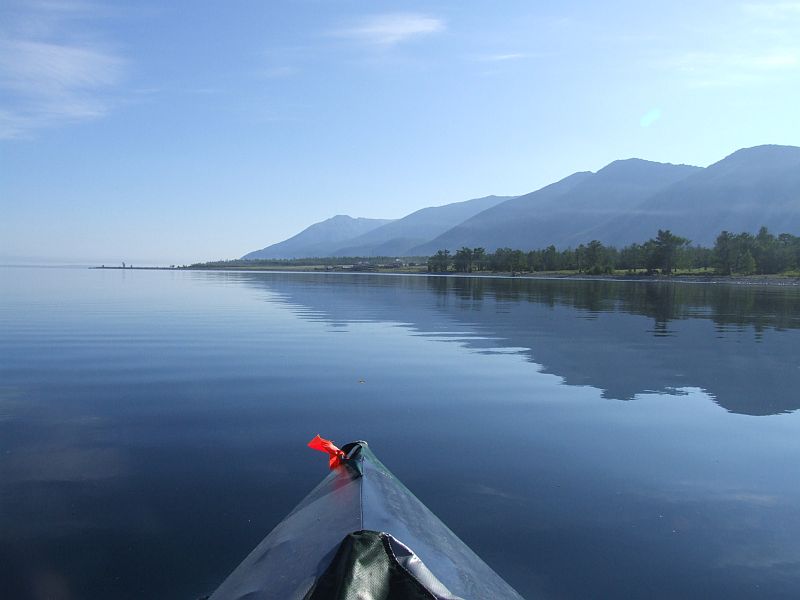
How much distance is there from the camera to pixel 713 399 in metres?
15.1

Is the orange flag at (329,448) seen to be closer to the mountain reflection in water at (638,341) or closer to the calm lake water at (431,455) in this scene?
the calm lake water at (431,455)

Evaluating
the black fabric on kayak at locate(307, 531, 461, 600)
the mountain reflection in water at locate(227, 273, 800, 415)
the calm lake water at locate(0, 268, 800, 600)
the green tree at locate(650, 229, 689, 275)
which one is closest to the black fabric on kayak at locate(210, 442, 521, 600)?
the black fabric on kayak at locate(307, 531, 461, 600)

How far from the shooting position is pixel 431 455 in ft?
34.1

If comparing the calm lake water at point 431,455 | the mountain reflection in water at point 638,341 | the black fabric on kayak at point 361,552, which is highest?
the black fabric on kayak at point 361,552

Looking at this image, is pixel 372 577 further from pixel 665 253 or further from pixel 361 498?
pixel 665 253

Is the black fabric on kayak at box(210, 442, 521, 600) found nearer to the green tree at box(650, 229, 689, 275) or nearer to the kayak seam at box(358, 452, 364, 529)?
the kayak seam at box(358, 452, 364, 529)

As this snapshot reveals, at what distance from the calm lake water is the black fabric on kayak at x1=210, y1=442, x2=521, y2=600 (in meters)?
1.52

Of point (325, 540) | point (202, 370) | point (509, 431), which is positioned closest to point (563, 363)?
point (509, 431)

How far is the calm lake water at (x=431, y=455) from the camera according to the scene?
22.4 feet

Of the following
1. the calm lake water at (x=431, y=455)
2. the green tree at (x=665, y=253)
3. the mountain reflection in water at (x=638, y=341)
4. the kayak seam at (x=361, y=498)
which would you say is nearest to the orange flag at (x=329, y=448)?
the kayak seam at (x=361, y=498)

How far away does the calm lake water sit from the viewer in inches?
269

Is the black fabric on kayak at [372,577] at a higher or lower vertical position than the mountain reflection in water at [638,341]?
higher

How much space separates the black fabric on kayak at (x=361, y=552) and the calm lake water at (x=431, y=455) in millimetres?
1521

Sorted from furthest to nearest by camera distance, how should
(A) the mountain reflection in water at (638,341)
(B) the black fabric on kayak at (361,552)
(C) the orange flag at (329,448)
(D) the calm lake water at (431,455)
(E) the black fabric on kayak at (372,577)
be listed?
Result: (A) the mountain reflection in water at (638,341) < (D) the calm lake water at (431,455) < (C) the orange flag at (329,448) < (B) the black fabric on kayak at (361,552) < (E) the black fabric on kayak at (372,577)
